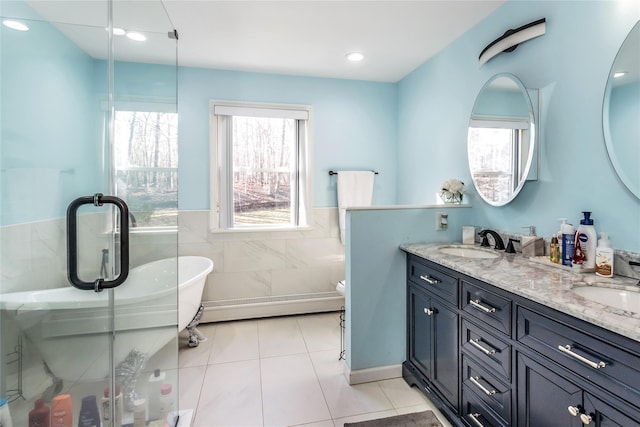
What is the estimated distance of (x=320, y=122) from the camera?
3.38 meters

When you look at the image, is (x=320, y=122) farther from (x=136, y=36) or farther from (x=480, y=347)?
(x=480, y=347)

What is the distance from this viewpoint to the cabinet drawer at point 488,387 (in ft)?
4.42

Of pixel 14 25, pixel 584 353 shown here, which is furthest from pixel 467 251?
pixel 14 25

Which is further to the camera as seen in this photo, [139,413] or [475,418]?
[139,413]

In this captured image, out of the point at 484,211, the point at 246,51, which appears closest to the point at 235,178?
the point at 246,51

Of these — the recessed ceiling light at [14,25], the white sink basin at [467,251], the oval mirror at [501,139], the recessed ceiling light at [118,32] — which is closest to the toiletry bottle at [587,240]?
the oval mirror at [501,139]

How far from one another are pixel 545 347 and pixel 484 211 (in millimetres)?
1245

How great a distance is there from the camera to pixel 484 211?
7.36 feet

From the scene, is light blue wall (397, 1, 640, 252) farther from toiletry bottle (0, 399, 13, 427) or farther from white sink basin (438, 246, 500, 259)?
toiletry bottle (0, 399, 13, 427)

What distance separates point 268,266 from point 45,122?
2.17 metres

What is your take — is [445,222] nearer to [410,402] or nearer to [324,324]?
[410,402]

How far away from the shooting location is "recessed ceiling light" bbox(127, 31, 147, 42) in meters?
1.71

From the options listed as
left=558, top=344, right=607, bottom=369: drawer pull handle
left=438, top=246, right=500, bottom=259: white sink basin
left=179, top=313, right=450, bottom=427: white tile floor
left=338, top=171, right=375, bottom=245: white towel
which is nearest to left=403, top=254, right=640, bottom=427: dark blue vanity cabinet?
left=558, top=344, right=607, bottom=369: drawer pull handle

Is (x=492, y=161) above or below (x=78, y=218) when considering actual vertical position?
above
